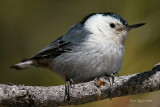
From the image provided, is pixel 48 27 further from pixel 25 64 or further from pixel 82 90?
pixel 82 90

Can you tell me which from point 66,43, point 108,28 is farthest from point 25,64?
point 108,28

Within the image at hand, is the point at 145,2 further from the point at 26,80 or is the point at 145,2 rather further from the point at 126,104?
the point at 26,80

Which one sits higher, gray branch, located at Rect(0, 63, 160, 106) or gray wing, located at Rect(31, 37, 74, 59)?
gray wing, located at Rect(31, 37, 74, 59)

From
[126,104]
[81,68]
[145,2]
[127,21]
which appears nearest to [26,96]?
[81,68]

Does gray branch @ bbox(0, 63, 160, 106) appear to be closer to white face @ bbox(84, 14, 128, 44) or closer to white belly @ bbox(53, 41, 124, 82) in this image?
white belly @ bbox(53, 41, 124, 82)

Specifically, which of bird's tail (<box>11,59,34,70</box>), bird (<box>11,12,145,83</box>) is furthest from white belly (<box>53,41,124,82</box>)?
bird's tail (<box>11,59,34,70</box>)
